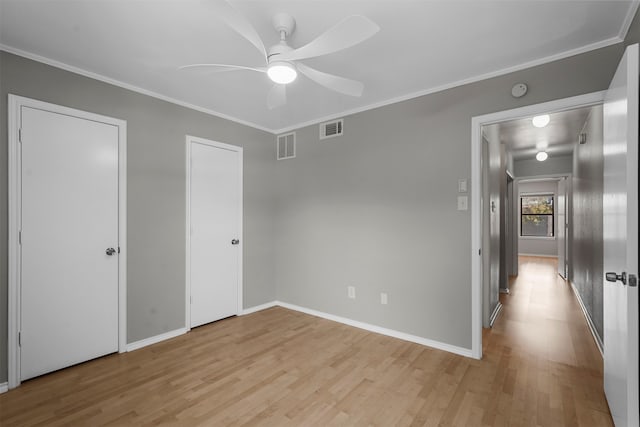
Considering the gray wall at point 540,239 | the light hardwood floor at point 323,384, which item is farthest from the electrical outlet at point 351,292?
the gray wall at point 540,239

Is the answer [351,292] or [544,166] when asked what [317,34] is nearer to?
[351,292]

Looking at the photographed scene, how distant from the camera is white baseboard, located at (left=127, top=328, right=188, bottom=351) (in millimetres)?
2930

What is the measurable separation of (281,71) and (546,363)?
10.8 ft

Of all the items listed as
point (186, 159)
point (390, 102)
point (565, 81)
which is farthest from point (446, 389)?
point (186, 159)

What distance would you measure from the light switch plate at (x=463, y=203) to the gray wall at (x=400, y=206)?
0.05 metres

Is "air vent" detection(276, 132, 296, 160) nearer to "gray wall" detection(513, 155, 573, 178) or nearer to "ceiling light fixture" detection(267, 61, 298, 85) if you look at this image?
"ceiling light fixture" detection(267, 61, 298, 85)

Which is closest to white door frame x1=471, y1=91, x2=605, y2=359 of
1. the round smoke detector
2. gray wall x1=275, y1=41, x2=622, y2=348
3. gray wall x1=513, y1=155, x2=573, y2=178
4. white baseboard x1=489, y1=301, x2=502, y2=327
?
gray wall x1=275, y1=41, x2=622, y2=348

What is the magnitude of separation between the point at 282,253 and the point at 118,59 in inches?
115

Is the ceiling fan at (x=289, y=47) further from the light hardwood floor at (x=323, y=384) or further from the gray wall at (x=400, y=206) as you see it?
the light hardwood floor at (x=323, y=384)

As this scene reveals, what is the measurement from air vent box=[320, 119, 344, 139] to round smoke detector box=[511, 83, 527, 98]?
1.83 metres

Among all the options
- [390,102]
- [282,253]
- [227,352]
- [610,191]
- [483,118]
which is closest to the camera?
[610,191]

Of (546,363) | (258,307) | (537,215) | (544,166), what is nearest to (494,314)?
(546,363)

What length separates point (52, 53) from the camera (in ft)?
7.72

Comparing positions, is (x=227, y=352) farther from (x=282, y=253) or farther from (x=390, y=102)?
(x=390, y=102)
